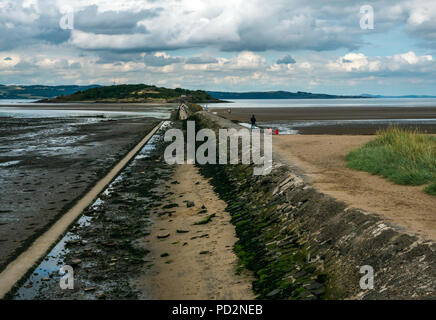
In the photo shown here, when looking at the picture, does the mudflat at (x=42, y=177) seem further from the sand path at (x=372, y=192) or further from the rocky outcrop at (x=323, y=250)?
the sand path at (x=372, y=192)

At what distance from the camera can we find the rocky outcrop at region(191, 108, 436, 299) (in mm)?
5711

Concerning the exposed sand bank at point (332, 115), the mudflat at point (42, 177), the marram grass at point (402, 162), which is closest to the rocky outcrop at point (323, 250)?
the marram grass at point (402, 162)

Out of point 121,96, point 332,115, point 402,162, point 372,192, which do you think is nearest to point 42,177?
point 372,192

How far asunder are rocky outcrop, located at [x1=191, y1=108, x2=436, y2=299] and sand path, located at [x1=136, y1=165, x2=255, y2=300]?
1.12 feet

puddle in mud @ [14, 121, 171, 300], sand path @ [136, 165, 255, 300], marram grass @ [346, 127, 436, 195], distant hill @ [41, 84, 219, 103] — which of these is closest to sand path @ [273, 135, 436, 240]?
marram grass @ [346, 127, 436, 195]

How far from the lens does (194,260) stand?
8.66m

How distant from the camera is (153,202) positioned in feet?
44.1

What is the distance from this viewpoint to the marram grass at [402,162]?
1116cm

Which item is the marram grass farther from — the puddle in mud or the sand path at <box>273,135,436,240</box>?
the puddle in mud

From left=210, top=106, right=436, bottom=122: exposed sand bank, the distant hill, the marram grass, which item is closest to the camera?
the marram grass

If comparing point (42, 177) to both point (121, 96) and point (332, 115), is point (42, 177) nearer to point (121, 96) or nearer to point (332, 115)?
point (332, 115)
